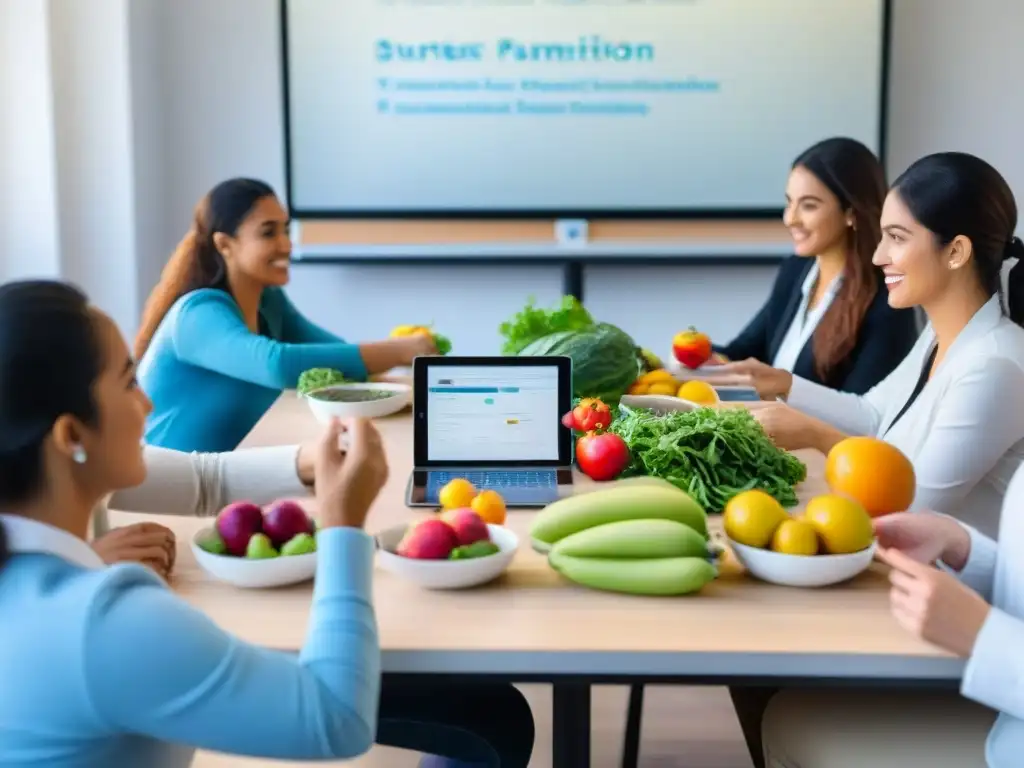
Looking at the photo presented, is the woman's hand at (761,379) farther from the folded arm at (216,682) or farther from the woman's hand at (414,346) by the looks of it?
the folded arm at (216,682)

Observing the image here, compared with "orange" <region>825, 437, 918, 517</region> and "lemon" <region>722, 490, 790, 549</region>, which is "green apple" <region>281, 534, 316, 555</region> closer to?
"lemon" <region>722, 490, 790, 549</region>

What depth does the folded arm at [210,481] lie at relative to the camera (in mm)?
1661

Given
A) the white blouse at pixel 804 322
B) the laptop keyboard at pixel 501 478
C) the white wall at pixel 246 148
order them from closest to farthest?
the laptop keyboard at pixel 501 478 → the white blouse at pixel 804 322 → the white wall at pixel 246 148

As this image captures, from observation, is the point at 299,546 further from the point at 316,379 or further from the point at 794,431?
the point at 316,379

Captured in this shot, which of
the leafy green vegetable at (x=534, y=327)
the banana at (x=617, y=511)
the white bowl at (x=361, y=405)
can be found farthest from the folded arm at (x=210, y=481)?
the leafy green vegetable at (x=534, y=327)

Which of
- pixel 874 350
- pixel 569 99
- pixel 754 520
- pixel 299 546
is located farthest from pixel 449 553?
pixel 569 99

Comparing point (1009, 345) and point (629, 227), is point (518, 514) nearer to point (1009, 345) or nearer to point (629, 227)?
point (1009, 345)

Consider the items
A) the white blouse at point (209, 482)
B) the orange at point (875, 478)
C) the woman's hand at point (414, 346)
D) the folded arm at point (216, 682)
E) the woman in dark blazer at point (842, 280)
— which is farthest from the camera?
the woman in dark blazer at point (842, 280)

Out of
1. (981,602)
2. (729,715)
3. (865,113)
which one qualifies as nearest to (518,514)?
(981,602)

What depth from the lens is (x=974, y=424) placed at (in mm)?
1782

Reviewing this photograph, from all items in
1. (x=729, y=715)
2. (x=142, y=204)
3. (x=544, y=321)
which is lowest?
(x=729, y=715)

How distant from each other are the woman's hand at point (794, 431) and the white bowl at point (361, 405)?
781mm

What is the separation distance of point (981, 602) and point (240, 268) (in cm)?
200

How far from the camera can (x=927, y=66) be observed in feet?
13.5
